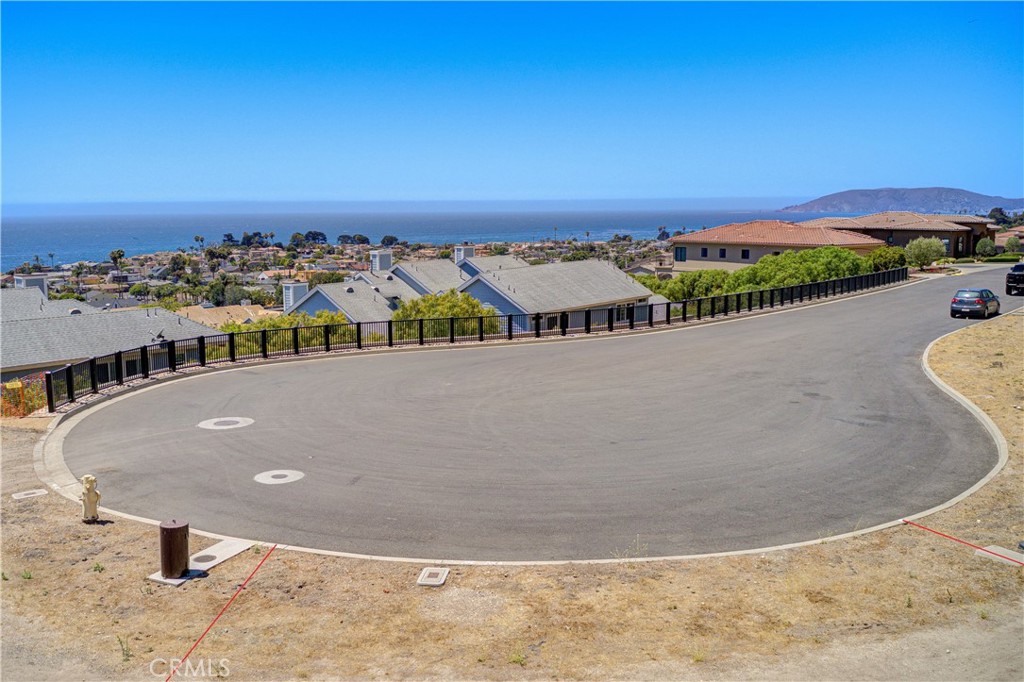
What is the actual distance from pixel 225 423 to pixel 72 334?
2620 centimetres

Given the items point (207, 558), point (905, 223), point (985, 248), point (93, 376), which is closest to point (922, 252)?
point (905, 223)

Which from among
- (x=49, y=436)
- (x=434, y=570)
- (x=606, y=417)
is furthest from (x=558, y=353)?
(x=434, y=570)

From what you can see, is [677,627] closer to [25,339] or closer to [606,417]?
[606,417]

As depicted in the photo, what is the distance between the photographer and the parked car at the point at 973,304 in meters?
36.8

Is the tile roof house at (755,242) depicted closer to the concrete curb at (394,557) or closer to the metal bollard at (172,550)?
the concrete curb at (394,557)

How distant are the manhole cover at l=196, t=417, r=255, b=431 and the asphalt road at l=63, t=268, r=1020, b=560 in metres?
0.33

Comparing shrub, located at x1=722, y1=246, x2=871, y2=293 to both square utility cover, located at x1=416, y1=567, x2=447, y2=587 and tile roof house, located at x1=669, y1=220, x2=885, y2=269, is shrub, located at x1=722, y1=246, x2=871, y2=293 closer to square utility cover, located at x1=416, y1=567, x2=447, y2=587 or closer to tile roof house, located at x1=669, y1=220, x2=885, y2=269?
tile roof house, located at x1=669, y1=220, x2=885, y2=269

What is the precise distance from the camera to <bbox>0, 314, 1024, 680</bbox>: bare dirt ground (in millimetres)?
8383

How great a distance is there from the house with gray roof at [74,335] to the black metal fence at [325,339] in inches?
262

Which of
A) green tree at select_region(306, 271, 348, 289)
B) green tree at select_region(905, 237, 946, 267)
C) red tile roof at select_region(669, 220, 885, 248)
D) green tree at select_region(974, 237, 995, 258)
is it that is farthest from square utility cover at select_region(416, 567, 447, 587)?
green tree at select_region(306, 271, 348, 289)

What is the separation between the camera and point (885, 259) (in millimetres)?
59844

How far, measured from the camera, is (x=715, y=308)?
122 ft

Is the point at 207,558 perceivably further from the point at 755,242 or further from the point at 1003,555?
the point at 755,242

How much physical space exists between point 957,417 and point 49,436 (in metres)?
20.5
